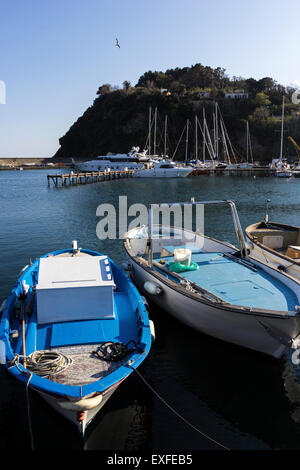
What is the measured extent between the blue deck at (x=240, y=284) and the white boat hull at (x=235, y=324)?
0.78m

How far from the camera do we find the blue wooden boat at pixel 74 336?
776 cm

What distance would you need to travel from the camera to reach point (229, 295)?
40.3 feet

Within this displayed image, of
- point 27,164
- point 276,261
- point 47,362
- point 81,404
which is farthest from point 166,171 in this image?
point 27,164

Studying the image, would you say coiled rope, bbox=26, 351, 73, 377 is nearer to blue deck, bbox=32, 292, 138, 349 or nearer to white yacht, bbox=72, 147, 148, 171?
blue deck, bbox=32, 292, 138, 349

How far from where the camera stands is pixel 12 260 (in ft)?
75.7

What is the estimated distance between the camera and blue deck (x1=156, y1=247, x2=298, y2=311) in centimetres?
1180

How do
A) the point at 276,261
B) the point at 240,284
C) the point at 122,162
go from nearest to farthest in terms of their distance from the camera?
the point at 240,284 → the point at 276,261 → the point at 122,162

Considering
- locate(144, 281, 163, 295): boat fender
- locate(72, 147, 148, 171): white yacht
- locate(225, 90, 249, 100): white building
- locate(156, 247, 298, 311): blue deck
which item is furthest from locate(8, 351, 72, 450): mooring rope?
locate(225, 90, 249, 100): white building

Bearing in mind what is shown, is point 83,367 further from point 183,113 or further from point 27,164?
point 27,164

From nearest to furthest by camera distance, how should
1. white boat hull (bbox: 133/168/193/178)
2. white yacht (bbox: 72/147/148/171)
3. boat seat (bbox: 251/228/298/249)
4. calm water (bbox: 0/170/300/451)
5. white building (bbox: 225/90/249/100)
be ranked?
calm water (bbox: 0/170/300/451) → boat seat (bbox: 251/228/298/249) → white boat hull (bbox: 133/168/193/178) → white yacht (bbox: 72/147/148/171) → white building (bbox: 225/90/249/100)

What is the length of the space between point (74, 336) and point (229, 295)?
5.81 m

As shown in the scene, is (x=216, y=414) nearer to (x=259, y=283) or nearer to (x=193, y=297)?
(x=193, y=297)

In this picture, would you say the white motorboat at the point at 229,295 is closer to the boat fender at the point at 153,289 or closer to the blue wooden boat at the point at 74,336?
the boat fender at the point at 153,289
